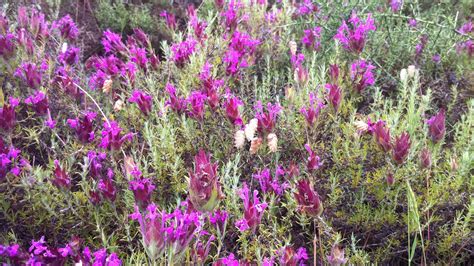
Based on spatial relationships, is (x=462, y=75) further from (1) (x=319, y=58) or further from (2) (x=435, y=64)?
(1) (x=319, y=58)

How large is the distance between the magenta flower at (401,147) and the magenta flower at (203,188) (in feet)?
2.63

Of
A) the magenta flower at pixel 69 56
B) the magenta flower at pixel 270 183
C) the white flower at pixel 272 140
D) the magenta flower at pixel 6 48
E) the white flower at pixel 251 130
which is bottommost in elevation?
the magenta flower at pixel 270 183

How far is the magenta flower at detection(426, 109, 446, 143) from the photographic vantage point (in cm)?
192

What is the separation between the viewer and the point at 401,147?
1.81 meters

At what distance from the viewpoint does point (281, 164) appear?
2.20m

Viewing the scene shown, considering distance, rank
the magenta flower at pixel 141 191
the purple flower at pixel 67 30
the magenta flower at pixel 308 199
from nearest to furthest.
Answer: the magenta flower at pixel 308 199 → the magenta flower at pixel 141 191 → the purple flower at pixel 67 30

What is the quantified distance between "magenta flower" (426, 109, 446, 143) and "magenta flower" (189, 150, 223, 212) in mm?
1059

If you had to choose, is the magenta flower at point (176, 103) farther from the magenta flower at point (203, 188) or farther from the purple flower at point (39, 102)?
the magenta flower at point (203, 188)

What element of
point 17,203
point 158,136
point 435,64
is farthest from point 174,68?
point 435,64

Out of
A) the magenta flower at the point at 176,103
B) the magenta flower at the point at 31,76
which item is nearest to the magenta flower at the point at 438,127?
the magenta flower at the point at 176,103

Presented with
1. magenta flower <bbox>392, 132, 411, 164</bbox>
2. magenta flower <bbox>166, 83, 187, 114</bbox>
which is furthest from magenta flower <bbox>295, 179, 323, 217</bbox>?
magenta flower <bbox>166, 83, 187, 114</bbox>

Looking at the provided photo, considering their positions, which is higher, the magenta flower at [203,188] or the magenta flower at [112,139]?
the magenta flower at [203,188]

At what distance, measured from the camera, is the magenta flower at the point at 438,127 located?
192cm

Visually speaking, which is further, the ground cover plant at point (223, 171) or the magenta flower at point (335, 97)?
the magenta flower at point (335, 97)
